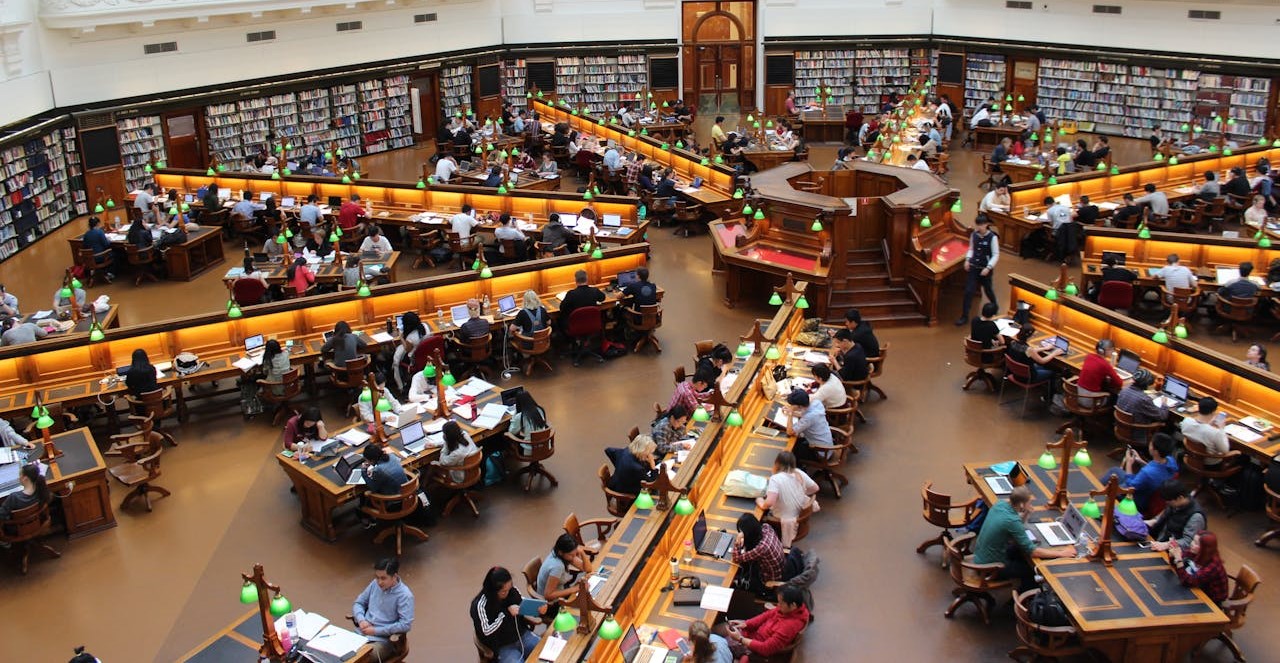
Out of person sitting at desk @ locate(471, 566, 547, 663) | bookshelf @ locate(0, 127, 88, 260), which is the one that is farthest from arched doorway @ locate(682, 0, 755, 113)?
person sitting at desk @ locate(471, 566, 547, 663)

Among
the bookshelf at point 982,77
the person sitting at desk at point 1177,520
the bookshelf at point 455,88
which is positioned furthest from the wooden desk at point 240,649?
the bookshelf at point 982,77

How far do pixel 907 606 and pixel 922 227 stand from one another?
22.8ft

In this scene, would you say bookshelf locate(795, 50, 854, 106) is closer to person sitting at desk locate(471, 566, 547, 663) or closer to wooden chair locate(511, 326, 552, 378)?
wooden chair locate(511, 326, 552, 378)

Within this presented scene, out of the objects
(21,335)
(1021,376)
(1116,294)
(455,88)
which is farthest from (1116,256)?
(455,88)

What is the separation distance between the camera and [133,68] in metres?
20.5

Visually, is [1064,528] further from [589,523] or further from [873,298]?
[873,298]

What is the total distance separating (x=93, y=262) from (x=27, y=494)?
7903 mm

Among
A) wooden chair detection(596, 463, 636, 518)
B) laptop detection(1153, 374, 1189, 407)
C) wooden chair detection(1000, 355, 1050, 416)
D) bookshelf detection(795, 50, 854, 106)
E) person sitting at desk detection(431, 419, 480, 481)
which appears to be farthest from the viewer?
bookshelf detection(795, 50, 854, 106)

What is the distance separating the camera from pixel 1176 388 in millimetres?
10484

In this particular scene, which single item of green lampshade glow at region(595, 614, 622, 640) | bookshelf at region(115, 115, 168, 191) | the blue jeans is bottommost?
the blue jeans

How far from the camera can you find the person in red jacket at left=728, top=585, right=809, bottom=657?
7316mm

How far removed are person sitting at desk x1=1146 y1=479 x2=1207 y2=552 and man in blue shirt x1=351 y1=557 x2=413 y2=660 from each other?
215 inches

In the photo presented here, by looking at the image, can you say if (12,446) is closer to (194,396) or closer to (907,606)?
(194,396)

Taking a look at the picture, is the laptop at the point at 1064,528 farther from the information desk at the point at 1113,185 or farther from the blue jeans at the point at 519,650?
the information desk at the point at 1113,185
